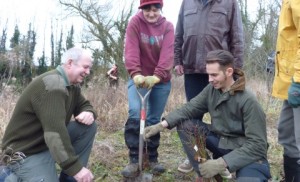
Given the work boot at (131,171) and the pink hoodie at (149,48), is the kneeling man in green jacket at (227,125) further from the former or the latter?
the pink hoodie at (149,48)

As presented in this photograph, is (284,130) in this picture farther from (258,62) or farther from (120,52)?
(120,52)

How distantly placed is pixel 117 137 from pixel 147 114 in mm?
1811

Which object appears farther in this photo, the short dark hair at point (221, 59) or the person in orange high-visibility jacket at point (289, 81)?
the short dark hair at point (221, 59)

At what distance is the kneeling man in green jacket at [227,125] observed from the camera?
3029mm

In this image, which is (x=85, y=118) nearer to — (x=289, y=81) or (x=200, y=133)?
(x=200, y=133)

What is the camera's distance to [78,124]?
337cm

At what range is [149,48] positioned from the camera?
391 centimetres

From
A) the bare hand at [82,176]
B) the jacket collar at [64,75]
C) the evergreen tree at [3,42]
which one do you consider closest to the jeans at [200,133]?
the bare hand at [82,176]

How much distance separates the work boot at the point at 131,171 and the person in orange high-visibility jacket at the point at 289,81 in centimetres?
135

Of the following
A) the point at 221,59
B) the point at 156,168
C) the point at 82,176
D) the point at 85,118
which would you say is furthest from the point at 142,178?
the point at 221,59

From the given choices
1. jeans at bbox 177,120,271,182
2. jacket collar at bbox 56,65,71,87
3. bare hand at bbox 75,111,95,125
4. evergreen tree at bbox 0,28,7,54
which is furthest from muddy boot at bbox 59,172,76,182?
evergreen tree at bbox 0,28,7,54

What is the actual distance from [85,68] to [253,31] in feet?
53.9

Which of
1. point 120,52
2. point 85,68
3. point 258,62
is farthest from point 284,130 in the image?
point 120,52

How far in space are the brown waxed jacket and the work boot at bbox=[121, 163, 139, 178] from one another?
1.11 m
